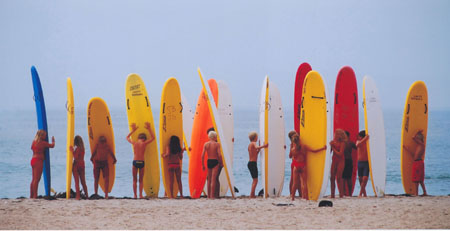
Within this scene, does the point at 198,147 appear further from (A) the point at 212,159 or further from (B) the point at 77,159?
(B) the point at 77,159

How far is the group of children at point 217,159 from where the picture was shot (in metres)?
7.79

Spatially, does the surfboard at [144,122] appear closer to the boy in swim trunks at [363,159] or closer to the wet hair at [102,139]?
the wet hair at [102,139]

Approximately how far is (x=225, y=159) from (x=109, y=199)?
1.53 metres

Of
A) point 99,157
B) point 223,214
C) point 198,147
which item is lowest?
point 223,214

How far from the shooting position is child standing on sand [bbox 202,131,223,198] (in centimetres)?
798

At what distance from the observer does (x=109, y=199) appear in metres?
8.03

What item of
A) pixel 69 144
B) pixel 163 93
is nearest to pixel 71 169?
pixel 69 144

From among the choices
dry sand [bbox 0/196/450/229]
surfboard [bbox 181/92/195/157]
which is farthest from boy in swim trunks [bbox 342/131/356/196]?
surfboard [bbox 181/92/195/157]

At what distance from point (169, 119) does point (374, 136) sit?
2680mm

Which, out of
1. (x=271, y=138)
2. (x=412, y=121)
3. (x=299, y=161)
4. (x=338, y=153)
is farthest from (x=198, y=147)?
(x=412, y=121)

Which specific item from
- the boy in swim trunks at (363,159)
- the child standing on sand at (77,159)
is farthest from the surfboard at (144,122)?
the boy in swim trunks at (363,159)

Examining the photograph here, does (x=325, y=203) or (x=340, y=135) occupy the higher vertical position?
(x=340, y=135)

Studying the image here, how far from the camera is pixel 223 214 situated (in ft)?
22.6

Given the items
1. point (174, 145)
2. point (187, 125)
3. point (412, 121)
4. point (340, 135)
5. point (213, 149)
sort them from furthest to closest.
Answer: point (187, 125)
point (412, 121)
point (174, 145)
point (213, 149)
point (340, 135)
